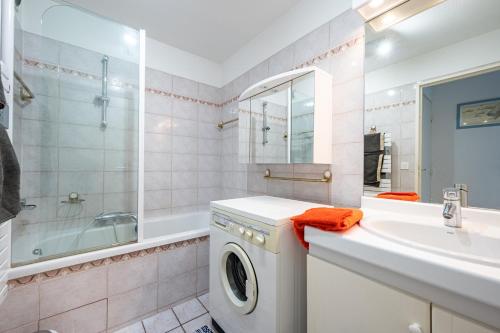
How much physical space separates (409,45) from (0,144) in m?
1.94

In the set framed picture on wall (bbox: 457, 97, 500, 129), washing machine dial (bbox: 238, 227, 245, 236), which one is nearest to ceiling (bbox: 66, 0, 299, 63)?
framed picture on wall (bbox: 457, 97, 500, 129)

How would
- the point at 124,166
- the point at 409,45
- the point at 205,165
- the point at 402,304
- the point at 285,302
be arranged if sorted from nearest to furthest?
the point at 402,304, the point at 285,302, the point at 409,45, the point at 124,166, the point at 205,165

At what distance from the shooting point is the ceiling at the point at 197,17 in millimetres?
1675

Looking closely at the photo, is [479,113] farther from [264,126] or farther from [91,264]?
[91,264]

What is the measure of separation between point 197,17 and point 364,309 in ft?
7.60

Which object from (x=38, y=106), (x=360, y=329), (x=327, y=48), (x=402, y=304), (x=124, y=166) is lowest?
(x=360, y=329)

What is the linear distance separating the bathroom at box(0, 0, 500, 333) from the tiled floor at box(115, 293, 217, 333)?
0.04 ft

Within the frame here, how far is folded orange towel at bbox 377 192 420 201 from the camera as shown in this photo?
43.2 inches

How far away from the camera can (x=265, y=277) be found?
3.43 feet

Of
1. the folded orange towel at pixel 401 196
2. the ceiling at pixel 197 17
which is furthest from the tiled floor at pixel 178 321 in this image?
the ceiling at pixel 197 17

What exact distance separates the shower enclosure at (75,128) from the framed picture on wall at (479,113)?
2025 mm

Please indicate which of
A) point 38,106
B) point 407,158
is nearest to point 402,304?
point 407,158

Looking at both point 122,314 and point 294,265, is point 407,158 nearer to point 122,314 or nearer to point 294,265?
point 294,265

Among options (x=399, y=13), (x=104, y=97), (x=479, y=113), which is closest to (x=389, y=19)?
(x=399, y=13)
